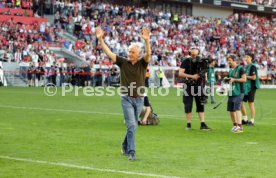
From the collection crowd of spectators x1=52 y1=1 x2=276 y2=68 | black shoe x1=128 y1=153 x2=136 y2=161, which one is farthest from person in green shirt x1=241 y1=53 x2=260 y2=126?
crowd of spectators x1=52 y1=1 x2=276 y2=68

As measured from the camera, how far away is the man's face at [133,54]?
10.8m

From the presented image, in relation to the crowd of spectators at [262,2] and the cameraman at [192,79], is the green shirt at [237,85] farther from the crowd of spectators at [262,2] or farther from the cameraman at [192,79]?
the crowd of spectators at [262,2]

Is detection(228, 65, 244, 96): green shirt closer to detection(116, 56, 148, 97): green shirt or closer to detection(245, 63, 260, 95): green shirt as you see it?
detection(245, 63, 260, 95): green shirt

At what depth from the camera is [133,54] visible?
1078 centimetres

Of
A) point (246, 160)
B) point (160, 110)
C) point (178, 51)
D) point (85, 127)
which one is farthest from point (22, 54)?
point (246, 160)

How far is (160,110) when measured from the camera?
22641mm

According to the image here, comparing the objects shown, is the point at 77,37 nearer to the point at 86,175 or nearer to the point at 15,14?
the point at 15,14

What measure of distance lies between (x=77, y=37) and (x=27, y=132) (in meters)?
33.0

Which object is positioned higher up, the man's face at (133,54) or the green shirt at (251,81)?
the man's face at (133,54)

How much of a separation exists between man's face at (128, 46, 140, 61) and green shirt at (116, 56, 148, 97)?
0.10 metres

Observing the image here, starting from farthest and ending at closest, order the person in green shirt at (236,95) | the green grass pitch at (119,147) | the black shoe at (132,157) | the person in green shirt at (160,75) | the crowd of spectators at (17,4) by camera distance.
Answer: the person in green shirt at (160,75), the crowd of spectators at (17,4), the person in green shirt at (236,95), the black shoe at (132,157), the green grass pitch at (119,147)

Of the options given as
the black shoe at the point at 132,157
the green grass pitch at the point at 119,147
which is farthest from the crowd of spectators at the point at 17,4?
the black shoe at the point at 132,157

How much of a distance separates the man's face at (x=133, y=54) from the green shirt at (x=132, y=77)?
0.10m

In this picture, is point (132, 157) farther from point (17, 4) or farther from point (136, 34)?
point (136, 34)
